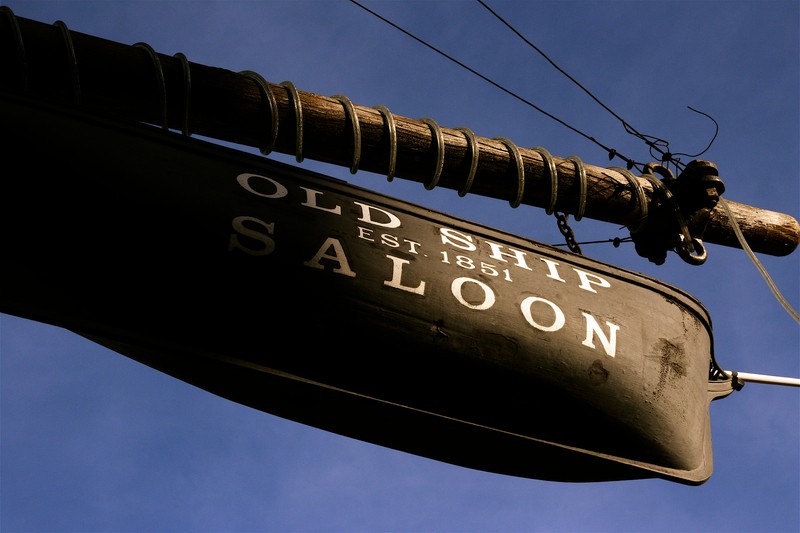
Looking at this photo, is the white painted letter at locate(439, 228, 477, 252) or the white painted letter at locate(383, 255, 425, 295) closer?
the white painted letter at locate(383, 255, 425, 295)

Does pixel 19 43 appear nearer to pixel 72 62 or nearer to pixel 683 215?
pixel 72 62

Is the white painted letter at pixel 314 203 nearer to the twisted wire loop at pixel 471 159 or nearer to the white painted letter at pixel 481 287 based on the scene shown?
the white painted letter at pixel 481 287

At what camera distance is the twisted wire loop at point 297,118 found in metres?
3.37

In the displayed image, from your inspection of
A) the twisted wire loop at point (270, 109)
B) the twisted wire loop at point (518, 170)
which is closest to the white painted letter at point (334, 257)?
the twisted wire loop at point (270, 109)

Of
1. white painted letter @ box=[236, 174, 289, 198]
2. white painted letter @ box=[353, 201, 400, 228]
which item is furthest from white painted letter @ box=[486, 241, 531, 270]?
white painted letter @ box=[236, 174, 289, 198]

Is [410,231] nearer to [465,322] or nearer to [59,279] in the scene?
[465,322]

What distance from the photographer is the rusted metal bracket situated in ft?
12.7

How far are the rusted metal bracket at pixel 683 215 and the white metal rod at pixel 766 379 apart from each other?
1.45 ft

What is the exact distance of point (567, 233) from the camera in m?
3.68

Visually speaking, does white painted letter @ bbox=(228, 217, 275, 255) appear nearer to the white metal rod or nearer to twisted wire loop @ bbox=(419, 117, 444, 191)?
twisted wire loop @ bbox=(419, 117, 444, 191)

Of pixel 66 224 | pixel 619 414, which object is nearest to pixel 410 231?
pixel 619 414

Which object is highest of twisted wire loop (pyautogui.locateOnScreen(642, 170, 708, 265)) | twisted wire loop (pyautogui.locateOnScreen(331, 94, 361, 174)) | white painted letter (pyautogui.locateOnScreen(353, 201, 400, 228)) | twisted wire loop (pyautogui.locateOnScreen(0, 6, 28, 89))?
twisted wire loop (pyautogui.locateOnScreen(642, 170, 708, 265))

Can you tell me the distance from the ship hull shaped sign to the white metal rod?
2.31ft

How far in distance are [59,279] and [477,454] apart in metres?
1.17
